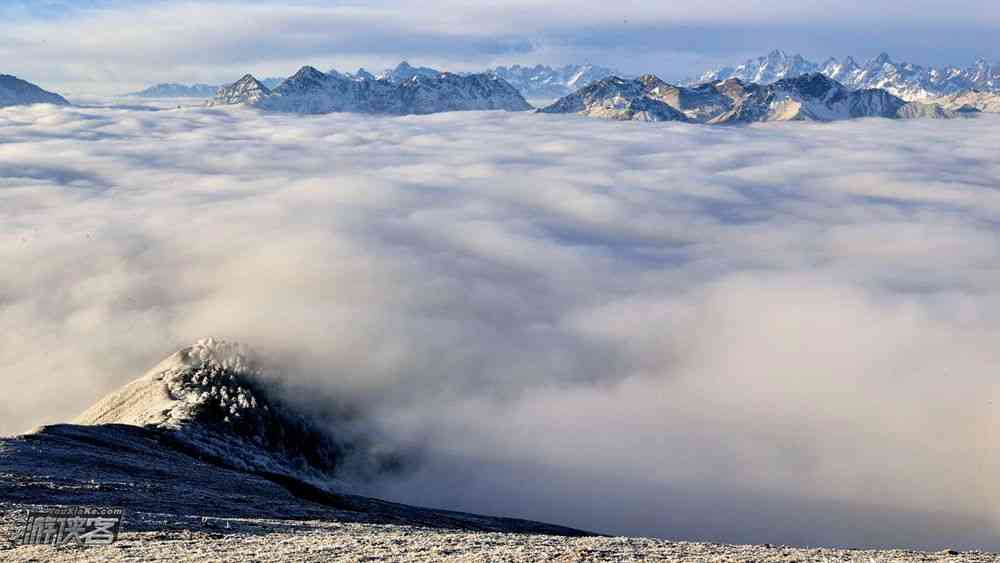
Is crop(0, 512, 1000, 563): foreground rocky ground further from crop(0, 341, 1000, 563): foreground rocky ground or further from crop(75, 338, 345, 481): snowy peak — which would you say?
crop(75, 338, 345, 481): snowy peak

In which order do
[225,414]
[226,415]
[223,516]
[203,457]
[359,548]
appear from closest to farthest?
[359,548], [223,516], [203,457], [226,415], [225,414]

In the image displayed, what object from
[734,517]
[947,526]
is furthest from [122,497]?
[947,526]

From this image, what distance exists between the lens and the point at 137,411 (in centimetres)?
12331

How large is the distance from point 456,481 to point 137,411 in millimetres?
81927

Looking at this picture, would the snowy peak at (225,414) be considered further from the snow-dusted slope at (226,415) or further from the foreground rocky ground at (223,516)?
the foreground rocky ground at (223,516)

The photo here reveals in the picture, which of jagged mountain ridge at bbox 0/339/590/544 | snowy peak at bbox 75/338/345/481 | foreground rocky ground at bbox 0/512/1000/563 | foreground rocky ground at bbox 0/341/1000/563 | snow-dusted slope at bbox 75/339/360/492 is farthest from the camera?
snow-dusted slope at bbox 75/339/360/492

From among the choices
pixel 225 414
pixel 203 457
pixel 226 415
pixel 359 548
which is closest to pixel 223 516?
pixel 359 548

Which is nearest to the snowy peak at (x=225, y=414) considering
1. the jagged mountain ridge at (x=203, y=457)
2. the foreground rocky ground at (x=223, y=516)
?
the jagged mountain ridge at (x=203, y=457)

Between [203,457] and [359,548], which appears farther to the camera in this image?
[203,457]

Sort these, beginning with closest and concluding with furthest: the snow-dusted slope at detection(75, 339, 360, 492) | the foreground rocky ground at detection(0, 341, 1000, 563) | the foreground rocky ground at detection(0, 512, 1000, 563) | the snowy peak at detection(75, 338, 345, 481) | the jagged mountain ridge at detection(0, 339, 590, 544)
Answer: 1. the foreground rocky ground at detection(0, 512, 1000, 563)
2. the foreground rocky ground at detection(0, 341, 1000, 563)
3. the jagged mountain ridge at detection(0, 339, 590, 544)
4. the snowy peak at detection(75, 338, 345, 481)
5. the snow-dusted slope at detection(75, 339, 360, 492)

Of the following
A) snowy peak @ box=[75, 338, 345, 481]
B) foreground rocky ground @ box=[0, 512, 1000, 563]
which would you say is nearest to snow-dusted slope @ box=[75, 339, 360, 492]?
snowy peak @ box=[75, 338, 345, 481]

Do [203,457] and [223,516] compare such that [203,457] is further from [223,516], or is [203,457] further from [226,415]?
[223,516]

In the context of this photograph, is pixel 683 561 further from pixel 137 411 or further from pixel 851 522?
pixel 851 522

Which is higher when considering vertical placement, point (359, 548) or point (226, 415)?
point (226, 415)
